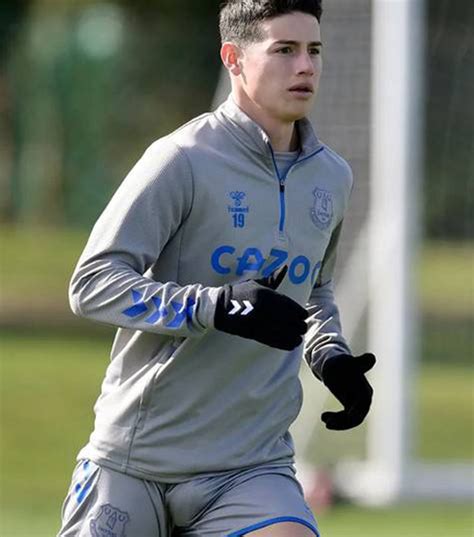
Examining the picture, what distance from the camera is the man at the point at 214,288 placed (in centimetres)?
452

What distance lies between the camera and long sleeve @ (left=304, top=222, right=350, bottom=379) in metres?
4.96

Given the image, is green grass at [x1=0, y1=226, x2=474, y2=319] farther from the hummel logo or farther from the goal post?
the hummel logo

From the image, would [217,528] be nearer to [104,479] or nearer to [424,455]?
[104,479]

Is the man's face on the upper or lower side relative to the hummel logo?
upper

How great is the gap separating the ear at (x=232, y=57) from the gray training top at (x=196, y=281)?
114mm

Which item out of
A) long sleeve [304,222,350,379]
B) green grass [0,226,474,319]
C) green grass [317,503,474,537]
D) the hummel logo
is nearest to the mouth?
long sleeve [304,222,350,379]

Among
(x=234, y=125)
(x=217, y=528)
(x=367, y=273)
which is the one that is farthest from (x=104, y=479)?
(x=367, y=273)

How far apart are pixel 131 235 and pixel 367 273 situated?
6.03 meters

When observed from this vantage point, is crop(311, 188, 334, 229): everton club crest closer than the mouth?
No

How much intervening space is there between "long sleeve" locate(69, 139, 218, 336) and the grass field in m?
5.38

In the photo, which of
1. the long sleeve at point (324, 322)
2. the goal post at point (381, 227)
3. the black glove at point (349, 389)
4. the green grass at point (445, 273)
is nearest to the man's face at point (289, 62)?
the long sleeve at point (324, 322)

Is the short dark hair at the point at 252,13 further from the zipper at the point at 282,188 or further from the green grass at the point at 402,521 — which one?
the green grass at the point at 402,521

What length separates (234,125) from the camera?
473cm

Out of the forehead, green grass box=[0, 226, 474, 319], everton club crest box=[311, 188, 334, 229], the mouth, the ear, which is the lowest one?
everton club crest box=[311, 188, 334, 229]
